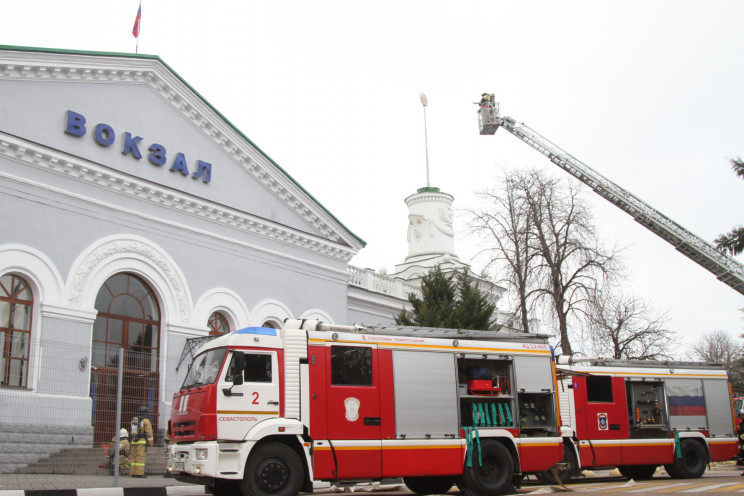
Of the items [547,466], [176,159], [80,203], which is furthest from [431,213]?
[547,466]

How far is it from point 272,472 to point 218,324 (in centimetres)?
1164

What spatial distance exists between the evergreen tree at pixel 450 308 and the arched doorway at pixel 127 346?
826 centimetres

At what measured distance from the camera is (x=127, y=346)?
19266 millimetres

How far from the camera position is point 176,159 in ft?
70.7

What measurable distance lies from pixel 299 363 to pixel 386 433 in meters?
2.03

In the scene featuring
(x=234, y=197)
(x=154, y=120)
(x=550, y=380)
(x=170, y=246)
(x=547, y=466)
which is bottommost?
(x=547, y=466)

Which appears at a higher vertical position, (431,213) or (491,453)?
(431,213)

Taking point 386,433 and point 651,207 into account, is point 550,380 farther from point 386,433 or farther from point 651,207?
point 651,207

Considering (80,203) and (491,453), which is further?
(80,203)

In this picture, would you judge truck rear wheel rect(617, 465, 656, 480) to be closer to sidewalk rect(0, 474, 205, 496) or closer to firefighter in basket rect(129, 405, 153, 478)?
sidewalk rect(0, 474, 205, 496)

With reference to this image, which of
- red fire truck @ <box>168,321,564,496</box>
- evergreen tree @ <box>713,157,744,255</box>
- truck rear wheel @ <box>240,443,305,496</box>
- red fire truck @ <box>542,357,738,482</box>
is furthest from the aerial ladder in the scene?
truck rear wheel @ <box>240,443,305,496</box>

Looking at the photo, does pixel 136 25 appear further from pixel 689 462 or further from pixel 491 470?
pixel 689 462

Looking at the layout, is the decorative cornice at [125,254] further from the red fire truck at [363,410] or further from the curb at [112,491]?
the red fire truck at [363,410]

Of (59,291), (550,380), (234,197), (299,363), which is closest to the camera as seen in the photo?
(299,363)
